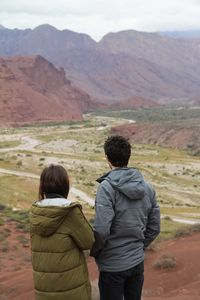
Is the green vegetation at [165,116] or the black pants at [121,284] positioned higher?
the black pants at [121,284]

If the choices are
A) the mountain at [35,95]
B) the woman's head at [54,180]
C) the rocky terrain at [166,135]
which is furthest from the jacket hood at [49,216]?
the mountain at [35,95]

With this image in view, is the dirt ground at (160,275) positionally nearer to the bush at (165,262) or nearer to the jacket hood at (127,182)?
the bush at (165,262)

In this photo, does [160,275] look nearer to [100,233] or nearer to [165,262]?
[165,262]

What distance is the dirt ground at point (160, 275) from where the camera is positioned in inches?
377

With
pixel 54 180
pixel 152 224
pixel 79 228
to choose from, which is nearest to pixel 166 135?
pixel 152 224

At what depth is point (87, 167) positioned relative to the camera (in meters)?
48.8

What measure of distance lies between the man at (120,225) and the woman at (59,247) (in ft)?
0.71

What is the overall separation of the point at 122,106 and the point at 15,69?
114ft

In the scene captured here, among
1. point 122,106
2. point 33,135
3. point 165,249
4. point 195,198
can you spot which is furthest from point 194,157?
point 122,106

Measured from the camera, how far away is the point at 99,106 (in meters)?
149

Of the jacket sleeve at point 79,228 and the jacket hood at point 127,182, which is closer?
the jacket sleeve at point 79,228

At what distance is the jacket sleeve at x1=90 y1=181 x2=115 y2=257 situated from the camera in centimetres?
479

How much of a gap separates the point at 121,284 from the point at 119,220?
60 cm

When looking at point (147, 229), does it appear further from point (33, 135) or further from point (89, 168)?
point (33, 135)
